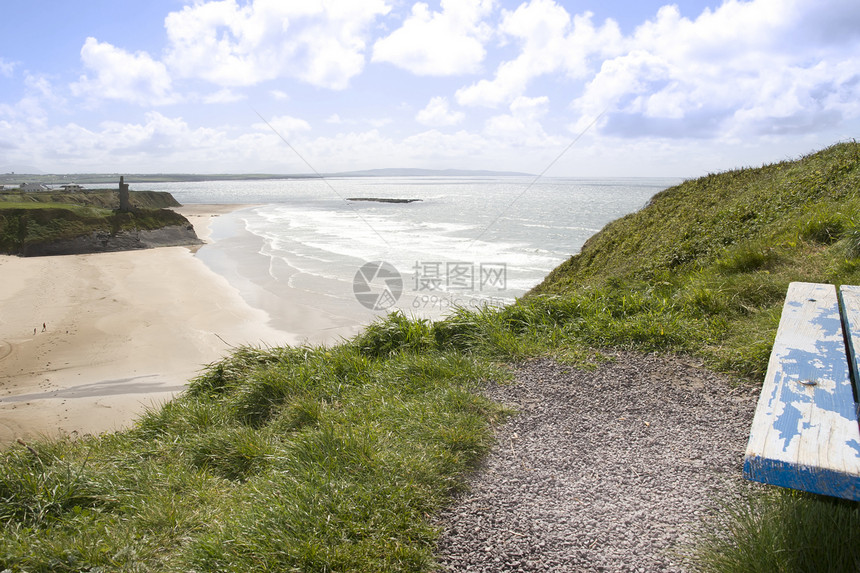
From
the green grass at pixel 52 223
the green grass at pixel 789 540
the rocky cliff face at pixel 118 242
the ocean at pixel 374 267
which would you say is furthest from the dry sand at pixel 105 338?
the green grass at pixel 789 540

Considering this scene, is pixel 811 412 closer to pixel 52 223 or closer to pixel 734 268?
pixel 734 268

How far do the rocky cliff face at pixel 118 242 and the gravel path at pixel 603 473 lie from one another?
29858 mm

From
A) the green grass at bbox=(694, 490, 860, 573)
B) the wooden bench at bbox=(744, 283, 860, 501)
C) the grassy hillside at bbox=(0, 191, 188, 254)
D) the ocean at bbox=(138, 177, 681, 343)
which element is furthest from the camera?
the grassy hillside at bbox=(0, 191, 188, 254)

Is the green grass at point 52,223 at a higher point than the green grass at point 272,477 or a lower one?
higher

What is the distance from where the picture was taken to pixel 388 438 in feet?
10.5

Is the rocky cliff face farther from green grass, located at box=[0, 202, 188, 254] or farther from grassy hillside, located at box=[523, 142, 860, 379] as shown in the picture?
grassy hillside, located at box=[523, 142, 860, 379]

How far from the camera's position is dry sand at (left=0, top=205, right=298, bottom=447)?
28.0 feet

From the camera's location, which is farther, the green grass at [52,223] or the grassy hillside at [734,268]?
the green grass at [52,223]

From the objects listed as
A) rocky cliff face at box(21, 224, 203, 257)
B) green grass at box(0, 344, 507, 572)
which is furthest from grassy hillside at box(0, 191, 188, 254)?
green grass at box(0, 344, 507, 572)

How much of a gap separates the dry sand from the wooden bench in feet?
20.1

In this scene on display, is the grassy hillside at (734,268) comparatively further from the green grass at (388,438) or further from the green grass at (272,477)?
the green grass at (272,477)

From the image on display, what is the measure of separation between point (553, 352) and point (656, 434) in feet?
4.75

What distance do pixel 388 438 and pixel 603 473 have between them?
1.25 metres

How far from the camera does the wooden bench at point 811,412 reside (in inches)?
59.6
